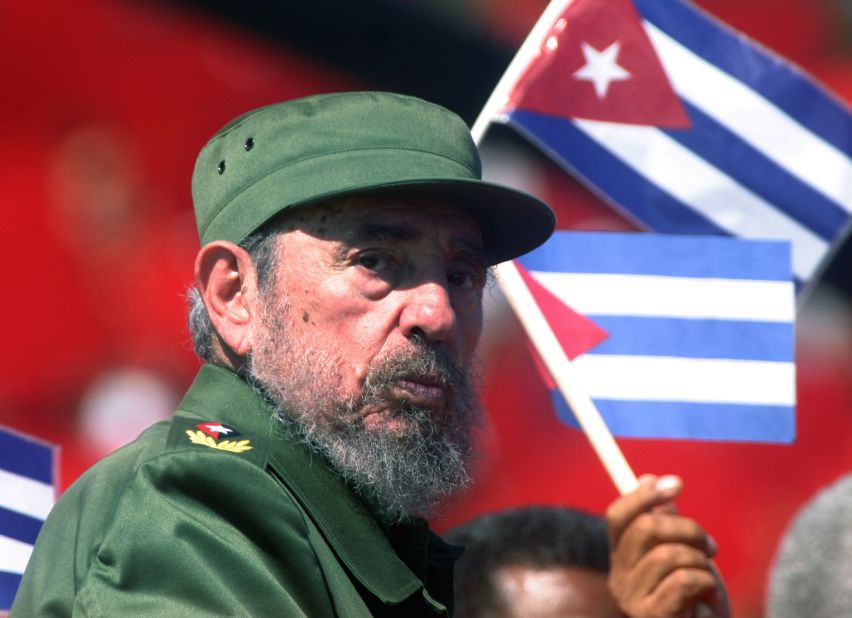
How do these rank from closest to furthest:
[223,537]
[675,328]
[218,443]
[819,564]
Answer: [819,564] < [223,537] < [218,443] < [675,328]

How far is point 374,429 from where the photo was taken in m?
2.71

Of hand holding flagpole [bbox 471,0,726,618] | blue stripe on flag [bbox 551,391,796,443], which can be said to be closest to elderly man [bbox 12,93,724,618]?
hand holding flagpole [bbox 471,0,726,618]

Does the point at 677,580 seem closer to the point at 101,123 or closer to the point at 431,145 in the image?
the point at 431,145

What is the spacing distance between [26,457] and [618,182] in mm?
1672

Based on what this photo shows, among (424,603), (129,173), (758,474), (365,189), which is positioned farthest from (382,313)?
(758,474)

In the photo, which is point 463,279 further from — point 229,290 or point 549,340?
point 229,290

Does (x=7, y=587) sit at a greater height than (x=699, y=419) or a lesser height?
lesser

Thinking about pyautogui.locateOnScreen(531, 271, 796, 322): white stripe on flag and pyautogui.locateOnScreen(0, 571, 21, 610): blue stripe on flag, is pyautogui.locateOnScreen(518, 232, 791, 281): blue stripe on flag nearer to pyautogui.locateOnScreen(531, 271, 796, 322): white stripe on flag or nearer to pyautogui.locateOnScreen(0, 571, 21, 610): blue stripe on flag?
pyautogui.locateOnScreen(531, 271, 796, 322): white stripe on flag

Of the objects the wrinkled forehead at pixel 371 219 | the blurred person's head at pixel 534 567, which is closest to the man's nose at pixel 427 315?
the wrinkled forehead at pixel 371 219

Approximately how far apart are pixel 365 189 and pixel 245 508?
2.16ft

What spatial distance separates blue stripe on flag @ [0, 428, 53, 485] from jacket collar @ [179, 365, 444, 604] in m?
1.09

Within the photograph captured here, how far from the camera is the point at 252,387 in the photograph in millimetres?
2760

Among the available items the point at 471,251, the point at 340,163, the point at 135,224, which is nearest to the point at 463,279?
the point at 471,251

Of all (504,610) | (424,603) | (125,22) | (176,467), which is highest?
(176,467)
